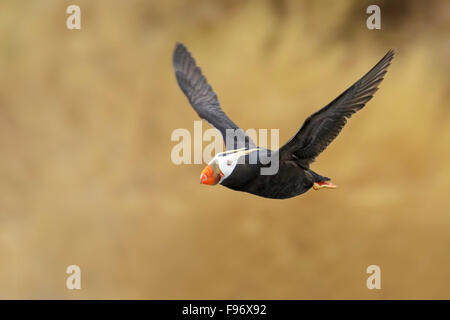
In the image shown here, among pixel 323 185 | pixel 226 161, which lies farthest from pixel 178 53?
pixel 323 185

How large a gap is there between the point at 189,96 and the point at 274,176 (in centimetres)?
110

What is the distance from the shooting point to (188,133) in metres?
4.03

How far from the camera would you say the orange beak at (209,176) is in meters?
3.41

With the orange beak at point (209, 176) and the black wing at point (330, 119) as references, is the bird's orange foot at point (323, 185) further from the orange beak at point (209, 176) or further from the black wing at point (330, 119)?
the orange beak at point (209, 176)

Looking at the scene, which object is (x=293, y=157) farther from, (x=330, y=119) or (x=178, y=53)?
(x=178, y=53)

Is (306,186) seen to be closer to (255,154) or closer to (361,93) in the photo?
(255,154)

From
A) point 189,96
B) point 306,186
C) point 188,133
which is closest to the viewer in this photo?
point 306,186

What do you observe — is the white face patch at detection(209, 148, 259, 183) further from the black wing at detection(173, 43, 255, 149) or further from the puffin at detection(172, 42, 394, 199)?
the black wing at detection(173, 43, 255, 149)

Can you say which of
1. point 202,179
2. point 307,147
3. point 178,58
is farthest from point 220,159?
point 178,58

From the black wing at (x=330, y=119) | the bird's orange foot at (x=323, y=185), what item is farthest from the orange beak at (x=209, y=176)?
the bird's orange foot at (x=323, y=185)

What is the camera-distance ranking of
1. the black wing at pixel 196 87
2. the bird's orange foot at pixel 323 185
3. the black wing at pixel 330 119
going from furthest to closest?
1. the black wing at pixel 196 87
2. the bird's orange foot at pixel 323 185
3. the black wing at pixel 330 119

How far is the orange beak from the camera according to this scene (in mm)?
3414

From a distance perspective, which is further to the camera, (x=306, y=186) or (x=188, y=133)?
(x=188, y=133)

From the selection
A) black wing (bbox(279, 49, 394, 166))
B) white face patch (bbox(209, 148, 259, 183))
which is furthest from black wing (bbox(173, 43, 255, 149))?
black wing (bbox(279, 49, 394, 166))
